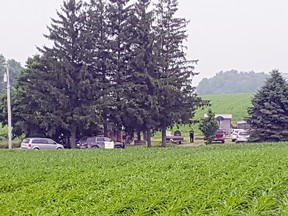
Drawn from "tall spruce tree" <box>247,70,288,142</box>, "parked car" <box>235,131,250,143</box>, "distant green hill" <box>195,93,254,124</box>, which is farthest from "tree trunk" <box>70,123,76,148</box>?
"distant green hill" <box>195,93,254,124</box>

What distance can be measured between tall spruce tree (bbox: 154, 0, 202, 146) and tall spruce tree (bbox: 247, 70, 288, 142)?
5.22 m

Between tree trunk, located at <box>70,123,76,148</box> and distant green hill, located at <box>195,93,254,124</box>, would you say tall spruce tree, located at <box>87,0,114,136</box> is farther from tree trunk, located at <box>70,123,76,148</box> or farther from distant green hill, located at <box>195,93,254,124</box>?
distant green hill, located at <box>195,93,254,124</box>

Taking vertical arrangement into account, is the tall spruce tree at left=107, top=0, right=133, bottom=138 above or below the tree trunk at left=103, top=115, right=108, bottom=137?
above

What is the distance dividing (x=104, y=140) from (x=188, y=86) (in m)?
8.95

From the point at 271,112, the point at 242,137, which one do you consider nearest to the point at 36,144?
the point at 271,112

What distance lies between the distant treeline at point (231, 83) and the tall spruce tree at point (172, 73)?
109504 mm

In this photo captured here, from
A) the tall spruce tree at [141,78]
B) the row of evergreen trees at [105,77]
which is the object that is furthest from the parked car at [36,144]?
the tall spruce tree at [141,78]

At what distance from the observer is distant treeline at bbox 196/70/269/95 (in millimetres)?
148250

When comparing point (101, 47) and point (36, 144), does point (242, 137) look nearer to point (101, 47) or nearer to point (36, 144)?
point (101, 47)

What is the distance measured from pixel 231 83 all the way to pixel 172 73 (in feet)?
389

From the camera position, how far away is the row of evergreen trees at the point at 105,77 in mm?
35219

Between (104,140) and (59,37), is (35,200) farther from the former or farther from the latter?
(59,37)

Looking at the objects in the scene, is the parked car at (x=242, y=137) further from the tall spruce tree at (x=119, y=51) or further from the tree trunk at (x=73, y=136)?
the tree trunk at (x=73, y=136)

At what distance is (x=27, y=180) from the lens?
1280 centimetres
